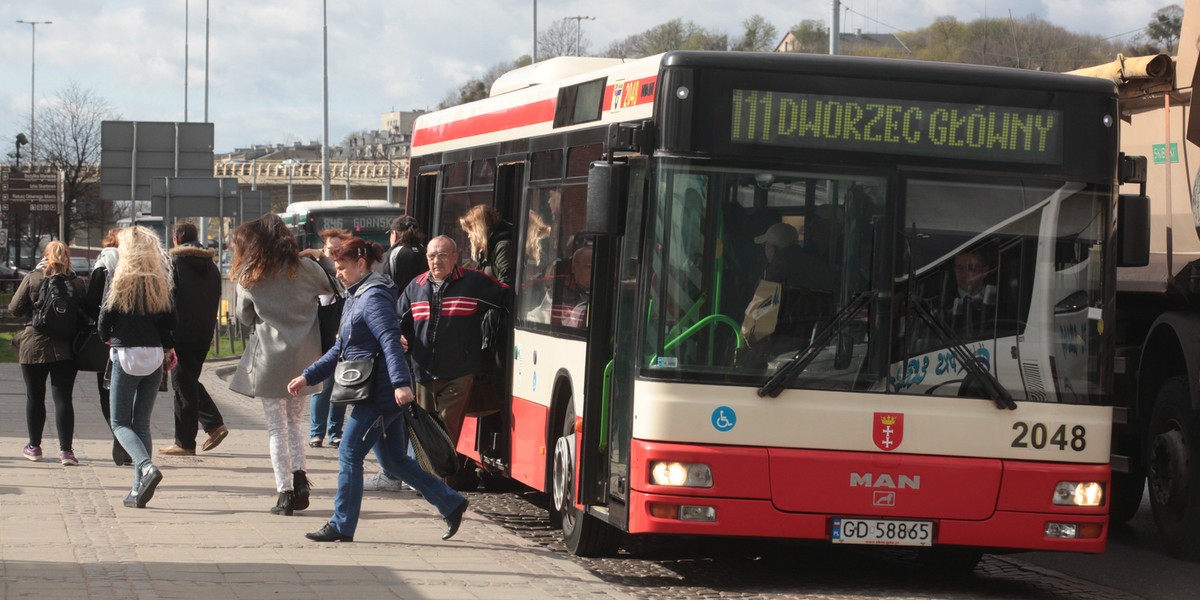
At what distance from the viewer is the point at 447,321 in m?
10.8

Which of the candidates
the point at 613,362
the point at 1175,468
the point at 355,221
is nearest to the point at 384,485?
the point at 613,362

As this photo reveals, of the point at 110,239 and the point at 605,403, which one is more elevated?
the point at 110,239

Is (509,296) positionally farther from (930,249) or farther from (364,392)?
(930,249)

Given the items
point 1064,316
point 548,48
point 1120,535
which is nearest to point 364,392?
point 1064,316

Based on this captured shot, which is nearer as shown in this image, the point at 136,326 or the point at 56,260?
the point at 136,326

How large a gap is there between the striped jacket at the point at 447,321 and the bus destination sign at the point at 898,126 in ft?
9.95

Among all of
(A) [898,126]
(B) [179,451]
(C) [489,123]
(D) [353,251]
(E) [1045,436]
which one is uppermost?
(C) [489,123]

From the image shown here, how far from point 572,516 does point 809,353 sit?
6.31ft

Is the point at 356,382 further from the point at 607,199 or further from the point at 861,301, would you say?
the point at 861,301

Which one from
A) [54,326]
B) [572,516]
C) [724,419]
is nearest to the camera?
[724,419]

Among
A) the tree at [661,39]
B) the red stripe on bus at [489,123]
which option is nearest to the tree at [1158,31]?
the tree at [661,39]

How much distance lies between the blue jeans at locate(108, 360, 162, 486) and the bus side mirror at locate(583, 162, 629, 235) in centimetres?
388

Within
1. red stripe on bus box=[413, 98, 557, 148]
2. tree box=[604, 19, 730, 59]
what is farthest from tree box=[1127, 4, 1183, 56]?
red stripe on bus box=[413, 98, 557, 148]

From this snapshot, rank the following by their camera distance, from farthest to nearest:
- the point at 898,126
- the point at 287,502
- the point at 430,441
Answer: the point at 287,502
the point at 430,441
the point at 898,126
